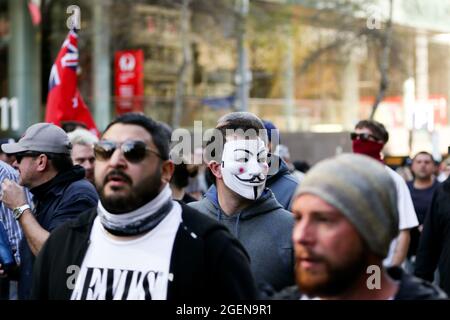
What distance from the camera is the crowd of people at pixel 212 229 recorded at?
2.81 meters

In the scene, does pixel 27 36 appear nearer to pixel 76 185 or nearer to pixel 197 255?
pixel 76 185

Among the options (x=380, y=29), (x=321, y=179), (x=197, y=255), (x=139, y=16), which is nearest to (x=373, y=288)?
(x=321, y=179)

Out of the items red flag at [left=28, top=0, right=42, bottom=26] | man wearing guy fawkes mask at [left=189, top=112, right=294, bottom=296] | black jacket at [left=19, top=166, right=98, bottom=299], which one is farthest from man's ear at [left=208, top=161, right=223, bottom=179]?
red flag at [left=28, top=0, right=42, bottom=26]

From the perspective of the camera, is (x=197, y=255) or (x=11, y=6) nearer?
(x=197, y=255)

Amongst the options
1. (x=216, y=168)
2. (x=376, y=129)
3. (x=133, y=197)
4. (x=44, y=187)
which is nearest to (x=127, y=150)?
(x=133, y=197)

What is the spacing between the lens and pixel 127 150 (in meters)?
3.52

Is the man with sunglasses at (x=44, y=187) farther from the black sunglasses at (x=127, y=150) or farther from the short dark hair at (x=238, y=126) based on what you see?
the black sunglasses at (x=127, y=150)

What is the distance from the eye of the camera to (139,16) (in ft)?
85.7

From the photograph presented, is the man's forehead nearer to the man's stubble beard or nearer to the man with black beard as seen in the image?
the man with black beard

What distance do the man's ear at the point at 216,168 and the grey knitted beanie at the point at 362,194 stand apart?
6.95 ft

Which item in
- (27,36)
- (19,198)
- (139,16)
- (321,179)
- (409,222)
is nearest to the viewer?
(321,179)

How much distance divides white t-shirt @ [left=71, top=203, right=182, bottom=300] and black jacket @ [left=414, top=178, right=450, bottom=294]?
11.1 ft

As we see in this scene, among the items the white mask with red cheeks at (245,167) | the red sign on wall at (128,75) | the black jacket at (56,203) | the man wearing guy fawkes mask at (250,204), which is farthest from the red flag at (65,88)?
the red sign on wall at (128,75)
